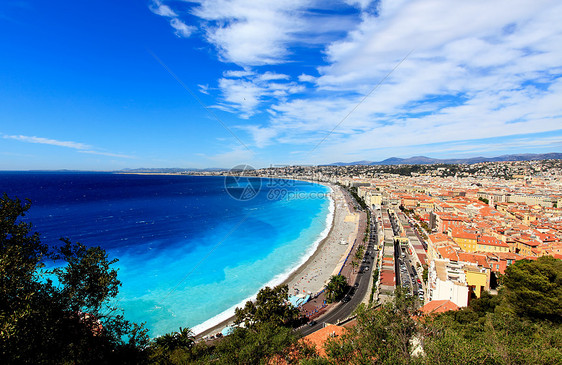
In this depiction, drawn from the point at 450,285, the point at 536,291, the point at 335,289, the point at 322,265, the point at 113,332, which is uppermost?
the point at 113,332

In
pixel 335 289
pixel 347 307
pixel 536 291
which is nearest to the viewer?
pixel 536 291

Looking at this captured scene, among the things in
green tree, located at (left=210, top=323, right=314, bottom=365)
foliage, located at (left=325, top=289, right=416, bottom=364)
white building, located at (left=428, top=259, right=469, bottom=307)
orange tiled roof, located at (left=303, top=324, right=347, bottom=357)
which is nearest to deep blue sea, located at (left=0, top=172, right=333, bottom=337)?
orange tiled roof, located at (left=303, top=324, right=347, bottom=357)

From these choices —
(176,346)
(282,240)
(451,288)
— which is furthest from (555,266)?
(282,240)

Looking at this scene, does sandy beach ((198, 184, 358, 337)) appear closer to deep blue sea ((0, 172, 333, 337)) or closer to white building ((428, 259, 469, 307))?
deep blue sea ((0, 172, 333, 337))

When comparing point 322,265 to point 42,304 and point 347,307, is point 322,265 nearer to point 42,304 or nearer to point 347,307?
point 347,307

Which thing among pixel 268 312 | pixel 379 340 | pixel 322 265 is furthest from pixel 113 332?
pixel 322 265

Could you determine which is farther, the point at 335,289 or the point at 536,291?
the point at 335,289
